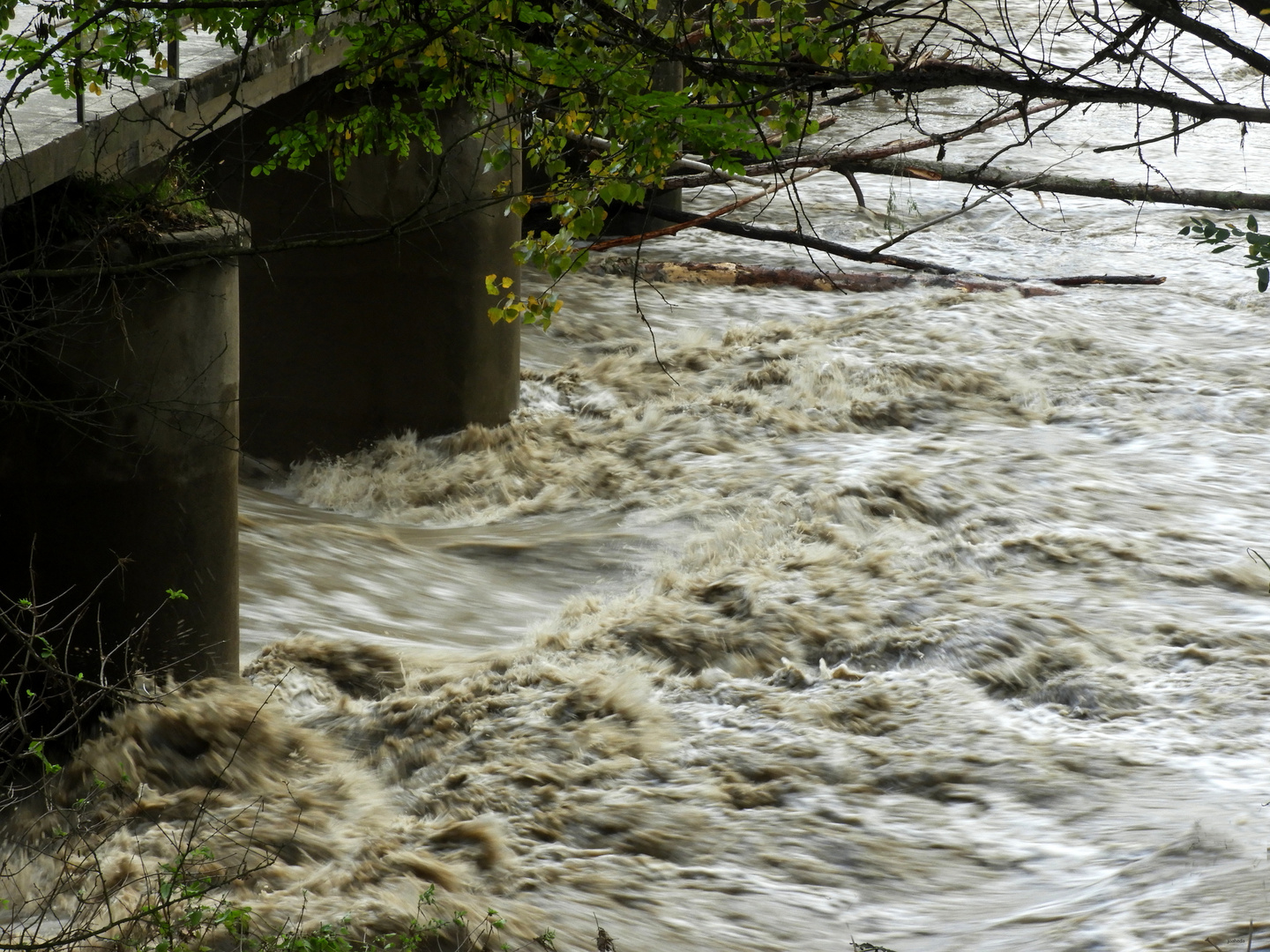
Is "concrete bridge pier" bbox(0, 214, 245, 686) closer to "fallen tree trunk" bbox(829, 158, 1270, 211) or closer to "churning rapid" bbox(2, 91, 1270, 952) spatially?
"churning rapid" bbox(2, 91, 1270, 952)

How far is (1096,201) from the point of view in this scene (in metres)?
14.7

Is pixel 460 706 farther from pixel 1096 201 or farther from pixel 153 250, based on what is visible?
pixel 1096 201

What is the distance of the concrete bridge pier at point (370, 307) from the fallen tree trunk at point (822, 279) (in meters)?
3.48

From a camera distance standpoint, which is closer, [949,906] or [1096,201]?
[949,906]

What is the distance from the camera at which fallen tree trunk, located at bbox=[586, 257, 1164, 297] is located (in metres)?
11.7

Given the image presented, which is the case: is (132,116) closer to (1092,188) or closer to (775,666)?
(775,666)

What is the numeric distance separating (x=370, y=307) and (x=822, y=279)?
15.7ft

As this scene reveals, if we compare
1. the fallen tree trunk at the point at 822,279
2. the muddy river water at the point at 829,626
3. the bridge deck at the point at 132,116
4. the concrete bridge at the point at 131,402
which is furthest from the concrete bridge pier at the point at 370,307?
the fallen tree trunk at the point at 822,279

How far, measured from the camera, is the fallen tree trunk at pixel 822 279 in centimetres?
1167

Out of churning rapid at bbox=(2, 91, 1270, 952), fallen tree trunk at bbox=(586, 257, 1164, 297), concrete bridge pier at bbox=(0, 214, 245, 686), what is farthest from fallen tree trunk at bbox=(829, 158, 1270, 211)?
concrete bridge pier at bbox=(0, 214, 245, 686)

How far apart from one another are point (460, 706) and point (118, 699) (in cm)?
129

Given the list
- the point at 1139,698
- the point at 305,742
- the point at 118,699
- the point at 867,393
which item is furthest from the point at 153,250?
the point at 867,393

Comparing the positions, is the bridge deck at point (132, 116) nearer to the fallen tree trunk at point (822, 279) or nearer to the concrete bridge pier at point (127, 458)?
the concrete bridge pier at point (127, 458)

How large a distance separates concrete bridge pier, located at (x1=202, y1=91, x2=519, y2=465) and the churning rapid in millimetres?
328
